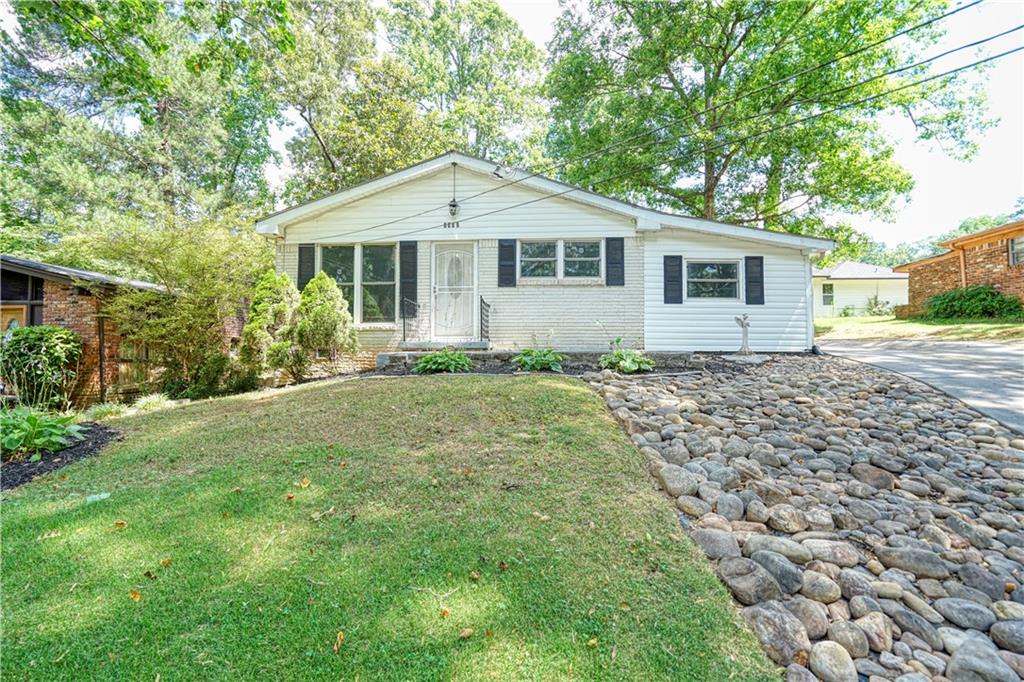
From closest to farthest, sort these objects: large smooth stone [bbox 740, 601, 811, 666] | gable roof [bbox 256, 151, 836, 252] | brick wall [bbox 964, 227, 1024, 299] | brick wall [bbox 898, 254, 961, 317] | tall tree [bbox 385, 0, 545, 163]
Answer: large smooth stone [bbox 740, 601, 811, 666], gable roof [bbox 256, 151, 836, 252], brick wall [bbox 964, 227, 1024, 299], brick wall [bbox 898, 254, 961, 317], tall tree [bbox 385, 0, 545, 163]

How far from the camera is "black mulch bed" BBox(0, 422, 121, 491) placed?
143 inches

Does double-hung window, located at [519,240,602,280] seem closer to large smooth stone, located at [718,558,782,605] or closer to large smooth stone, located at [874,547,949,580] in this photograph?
large smooth stone, located at [874,547,949,580]

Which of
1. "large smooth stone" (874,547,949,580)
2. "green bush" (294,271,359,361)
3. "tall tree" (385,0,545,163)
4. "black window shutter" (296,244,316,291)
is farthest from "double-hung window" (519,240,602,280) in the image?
"tall tree" (385,0,545,163)

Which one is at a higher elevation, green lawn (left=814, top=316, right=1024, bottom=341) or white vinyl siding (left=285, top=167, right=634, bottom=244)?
white vinyl siding (left=285, top=167, right=634, bottom=244)

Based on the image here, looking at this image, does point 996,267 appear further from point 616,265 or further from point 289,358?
point 289,358

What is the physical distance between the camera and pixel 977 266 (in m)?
15.5

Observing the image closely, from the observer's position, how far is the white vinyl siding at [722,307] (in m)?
9.78

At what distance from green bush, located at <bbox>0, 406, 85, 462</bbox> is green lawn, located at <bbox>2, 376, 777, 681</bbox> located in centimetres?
66

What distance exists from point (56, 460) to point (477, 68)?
2524cm

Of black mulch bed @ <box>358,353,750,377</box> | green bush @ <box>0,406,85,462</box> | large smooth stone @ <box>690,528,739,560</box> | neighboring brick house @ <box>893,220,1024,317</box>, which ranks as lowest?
large smooth stone @ <box>690,528,739,560</box>

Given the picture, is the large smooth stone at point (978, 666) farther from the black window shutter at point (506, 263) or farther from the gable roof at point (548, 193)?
the black window shutter at point (506, 263)

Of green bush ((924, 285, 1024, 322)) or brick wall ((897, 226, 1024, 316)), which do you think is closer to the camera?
green bush ((924, 285, 1024, 322))

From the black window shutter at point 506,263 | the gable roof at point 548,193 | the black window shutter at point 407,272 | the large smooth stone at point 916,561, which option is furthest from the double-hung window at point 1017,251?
the black window shutter at point 407,272

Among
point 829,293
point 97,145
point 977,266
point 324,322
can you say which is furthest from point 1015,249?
point 97,145
